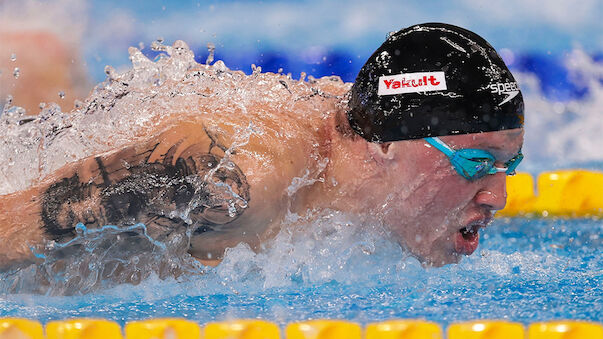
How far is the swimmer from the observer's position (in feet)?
6.27

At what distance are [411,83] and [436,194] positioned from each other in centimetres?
33

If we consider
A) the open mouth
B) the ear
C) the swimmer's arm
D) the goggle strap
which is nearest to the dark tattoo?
the swimmer's arm

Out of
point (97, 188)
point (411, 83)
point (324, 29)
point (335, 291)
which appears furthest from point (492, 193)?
point (324, 29)

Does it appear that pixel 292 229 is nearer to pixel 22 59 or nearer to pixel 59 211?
pixel 59 211

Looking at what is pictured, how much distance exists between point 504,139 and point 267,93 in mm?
721

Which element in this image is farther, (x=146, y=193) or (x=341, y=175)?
(x=341, y=175)

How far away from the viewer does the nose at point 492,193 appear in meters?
2.15

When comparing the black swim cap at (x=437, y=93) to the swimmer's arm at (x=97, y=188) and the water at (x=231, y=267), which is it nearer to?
the water at (x=231, y=267)

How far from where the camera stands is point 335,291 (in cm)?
218

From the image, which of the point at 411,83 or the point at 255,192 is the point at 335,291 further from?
the point at 411,83

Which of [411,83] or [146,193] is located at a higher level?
[411,83]

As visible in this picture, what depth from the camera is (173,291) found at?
216cm

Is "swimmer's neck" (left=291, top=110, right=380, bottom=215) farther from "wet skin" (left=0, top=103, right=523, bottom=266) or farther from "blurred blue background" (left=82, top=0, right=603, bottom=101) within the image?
"blurred blue background" (left=82, top=0, right=603, bottom=101)

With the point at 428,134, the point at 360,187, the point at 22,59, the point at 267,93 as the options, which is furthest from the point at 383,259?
the point at 22,59
